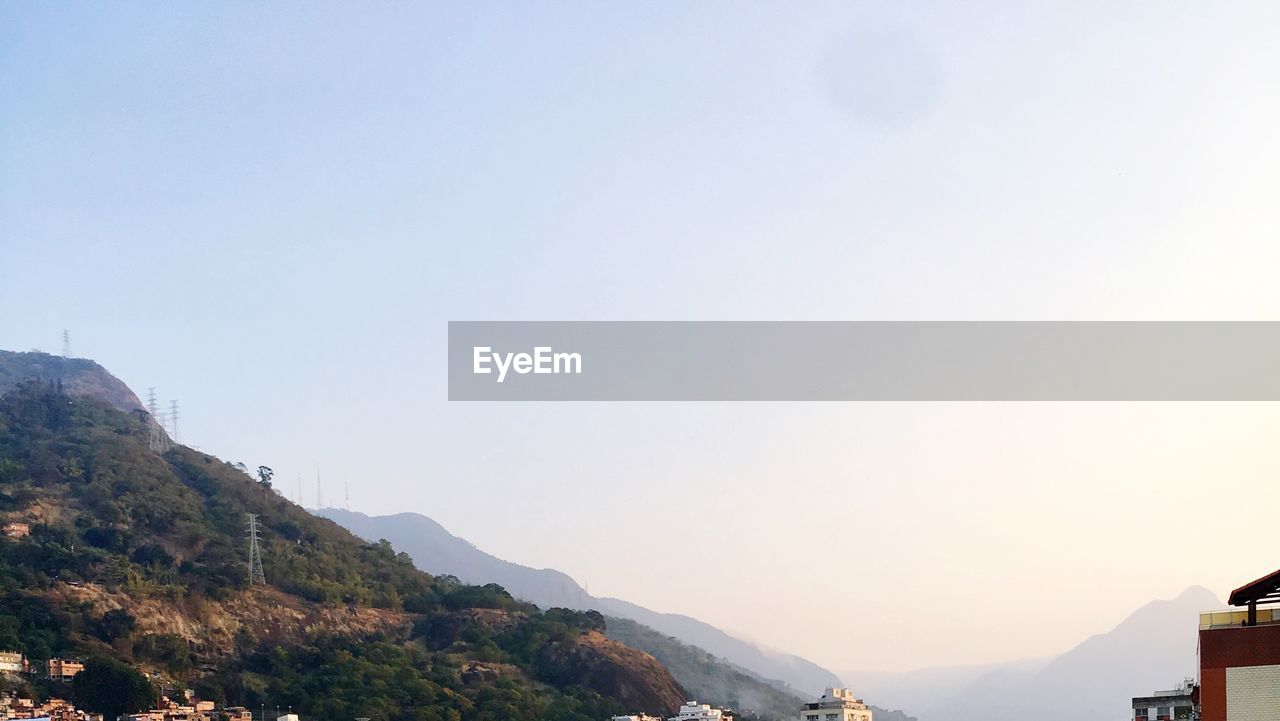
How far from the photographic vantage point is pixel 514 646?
105 m

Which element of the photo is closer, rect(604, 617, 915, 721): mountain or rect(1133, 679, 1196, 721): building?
rect(1133, 679, 1196, 721): building

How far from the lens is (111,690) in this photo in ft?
249

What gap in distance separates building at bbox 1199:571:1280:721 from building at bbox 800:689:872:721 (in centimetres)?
5454

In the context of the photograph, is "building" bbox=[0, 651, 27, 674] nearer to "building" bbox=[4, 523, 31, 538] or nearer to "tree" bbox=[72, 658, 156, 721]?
"tree" bbox=[72, 658, 156, 721]

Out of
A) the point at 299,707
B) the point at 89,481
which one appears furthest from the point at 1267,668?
the point at 89,481

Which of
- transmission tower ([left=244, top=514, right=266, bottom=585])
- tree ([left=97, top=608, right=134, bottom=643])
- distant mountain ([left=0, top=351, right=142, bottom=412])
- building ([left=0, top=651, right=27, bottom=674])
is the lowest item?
building ([left=0, top=651, right=27, bottom=674])

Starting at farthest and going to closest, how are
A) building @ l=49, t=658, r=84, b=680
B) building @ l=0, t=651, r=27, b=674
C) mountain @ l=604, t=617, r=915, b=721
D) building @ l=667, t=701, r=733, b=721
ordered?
1. mountain @ l=604, t=617, r=915, b=721
2. building @ l=667, t=701, r=733, b=721
3. building @ l=49, t=658, r=84, b=680
4. building @ l=0, t=651, r=27, b=674

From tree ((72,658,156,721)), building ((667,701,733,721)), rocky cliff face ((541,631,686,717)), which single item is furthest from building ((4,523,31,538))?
building ((667,701,733,721))

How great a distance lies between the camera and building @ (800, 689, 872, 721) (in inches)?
3098

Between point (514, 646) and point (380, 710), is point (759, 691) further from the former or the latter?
point (380, 710)

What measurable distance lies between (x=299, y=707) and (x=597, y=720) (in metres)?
17.7

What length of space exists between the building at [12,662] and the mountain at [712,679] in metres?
61.8

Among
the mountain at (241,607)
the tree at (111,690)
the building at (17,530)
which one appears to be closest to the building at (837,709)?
the mountain at (241,607)

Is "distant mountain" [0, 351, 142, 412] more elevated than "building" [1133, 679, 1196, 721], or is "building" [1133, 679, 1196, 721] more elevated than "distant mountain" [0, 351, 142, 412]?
"distant mountain" [0, 351, 142, 412]
